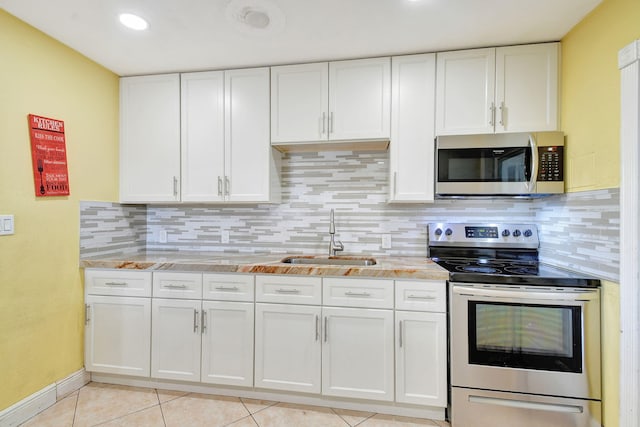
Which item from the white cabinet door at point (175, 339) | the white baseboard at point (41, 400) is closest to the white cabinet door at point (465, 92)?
the white cabinet door at point (175, 339)

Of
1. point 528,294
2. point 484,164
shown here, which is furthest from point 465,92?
point 528,294

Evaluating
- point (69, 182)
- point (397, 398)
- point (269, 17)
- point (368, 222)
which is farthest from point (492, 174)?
point (69, 182)

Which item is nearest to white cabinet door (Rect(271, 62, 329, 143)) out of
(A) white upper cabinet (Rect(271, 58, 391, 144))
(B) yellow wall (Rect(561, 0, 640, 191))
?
(A) white upper cabinet (Rect(271, 58, 391, 144))

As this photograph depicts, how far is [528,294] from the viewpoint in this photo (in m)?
1.70

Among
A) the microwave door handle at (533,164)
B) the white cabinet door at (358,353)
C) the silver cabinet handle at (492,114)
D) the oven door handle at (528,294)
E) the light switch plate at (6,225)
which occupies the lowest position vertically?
the white cabinet door at (358,353)

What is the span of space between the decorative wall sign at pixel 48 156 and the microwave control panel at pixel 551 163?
3054 millimetres

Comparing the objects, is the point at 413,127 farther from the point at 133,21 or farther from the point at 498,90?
the point at 133,21

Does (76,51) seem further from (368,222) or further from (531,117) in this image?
(531,117)

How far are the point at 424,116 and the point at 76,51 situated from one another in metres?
2.43

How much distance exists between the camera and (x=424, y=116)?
2.15 metres

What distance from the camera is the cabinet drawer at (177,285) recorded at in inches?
83.6

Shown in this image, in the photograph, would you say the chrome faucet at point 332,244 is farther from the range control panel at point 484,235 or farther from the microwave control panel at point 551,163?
the microwave control panel at point 551,163

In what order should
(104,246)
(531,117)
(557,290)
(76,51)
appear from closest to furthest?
(557,290), (531,117), (76,51), (104,246)

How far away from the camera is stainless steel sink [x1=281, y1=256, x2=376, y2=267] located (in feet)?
7.79
